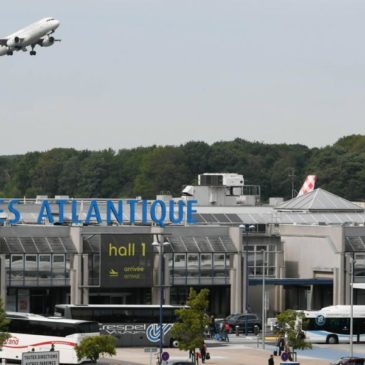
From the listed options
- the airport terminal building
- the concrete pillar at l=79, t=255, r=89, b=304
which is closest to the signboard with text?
the airport terminal building

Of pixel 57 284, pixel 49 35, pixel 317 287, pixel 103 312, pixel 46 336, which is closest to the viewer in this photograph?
pixel 46 336

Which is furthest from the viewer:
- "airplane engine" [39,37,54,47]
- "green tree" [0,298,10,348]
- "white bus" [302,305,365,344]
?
"airplane engine" [39,37,54,47]

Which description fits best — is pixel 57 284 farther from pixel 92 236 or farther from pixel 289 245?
pixel 289 245

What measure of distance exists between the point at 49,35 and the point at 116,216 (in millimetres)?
22578

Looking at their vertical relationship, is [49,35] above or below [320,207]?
above

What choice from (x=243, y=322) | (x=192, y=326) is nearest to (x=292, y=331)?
(x=192, y=326)

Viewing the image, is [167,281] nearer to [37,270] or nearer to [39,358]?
[37,270]

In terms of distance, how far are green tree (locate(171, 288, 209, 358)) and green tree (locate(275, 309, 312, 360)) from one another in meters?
5.87

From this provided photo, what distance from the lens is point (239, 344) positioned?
125m

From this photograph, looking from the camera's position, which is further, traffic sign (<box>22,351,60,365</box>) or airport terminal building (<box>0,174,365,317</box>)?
airport terminal building (<box>0,174,365,317</box>)

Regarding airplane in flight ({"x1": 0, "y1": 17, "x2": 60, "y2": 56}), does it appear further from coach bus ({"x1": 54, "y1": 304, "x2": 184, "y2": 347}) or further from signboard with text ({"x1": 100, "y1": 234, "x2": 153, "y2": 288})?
A: coach bus ({"x1": 54, "y1": 304, "x2": 184, "y2": 347})

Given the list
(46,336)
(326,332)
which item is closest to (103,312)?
(46,336)

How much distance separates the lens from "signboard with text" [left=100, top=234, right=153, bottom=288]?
137250mm

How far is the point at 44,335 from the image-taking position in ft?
350
